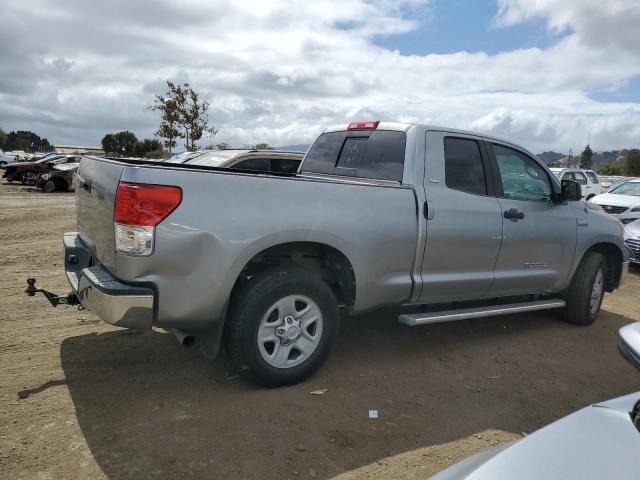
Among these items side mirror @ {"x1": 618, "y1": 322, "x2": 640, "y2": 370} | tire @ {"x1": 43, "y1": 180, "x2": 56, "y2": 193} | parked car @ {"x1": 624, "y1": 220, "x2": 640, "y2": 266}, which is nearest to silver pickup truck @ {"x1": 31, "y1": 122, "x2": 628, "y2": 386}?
side mirror @ {"x1": 618, "y1": 322, "x2": 640, "y2": 370}

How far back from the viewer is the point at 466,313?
462 centimetres

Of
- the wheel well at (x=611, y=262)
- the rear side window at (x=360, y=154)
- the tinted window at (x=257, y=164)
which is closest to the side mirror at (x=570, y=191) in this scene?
the wheel well at (x=611, y=262)

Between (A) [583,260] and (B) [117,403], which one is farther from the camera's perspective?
(A) [583,260]

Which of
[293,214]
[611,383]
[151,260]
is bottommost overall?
[611,383]

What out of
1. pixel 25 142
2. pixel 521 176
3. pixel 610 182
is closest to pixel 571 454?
pixel 521 176

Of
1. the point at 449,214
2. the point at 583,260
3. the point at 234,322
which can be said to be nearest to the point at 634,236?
the point at 583,260

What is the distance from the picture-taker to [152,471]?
280cm

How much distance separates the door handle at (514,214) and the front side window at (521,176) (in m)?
0.16

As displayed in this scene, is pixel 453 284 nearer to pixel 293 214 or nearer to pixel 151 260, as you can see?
pixel 293 214

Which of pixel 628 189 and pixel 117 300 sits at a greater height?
pixel 628 189

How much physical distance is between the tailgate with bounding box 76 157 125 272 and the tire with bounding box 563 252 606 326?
15.8 ft

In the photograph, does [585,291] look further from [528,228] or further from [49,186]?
[49,186]

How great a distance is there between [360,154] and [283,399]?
2.39 metres

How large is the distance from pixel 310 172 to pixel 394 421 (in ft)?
9.29
